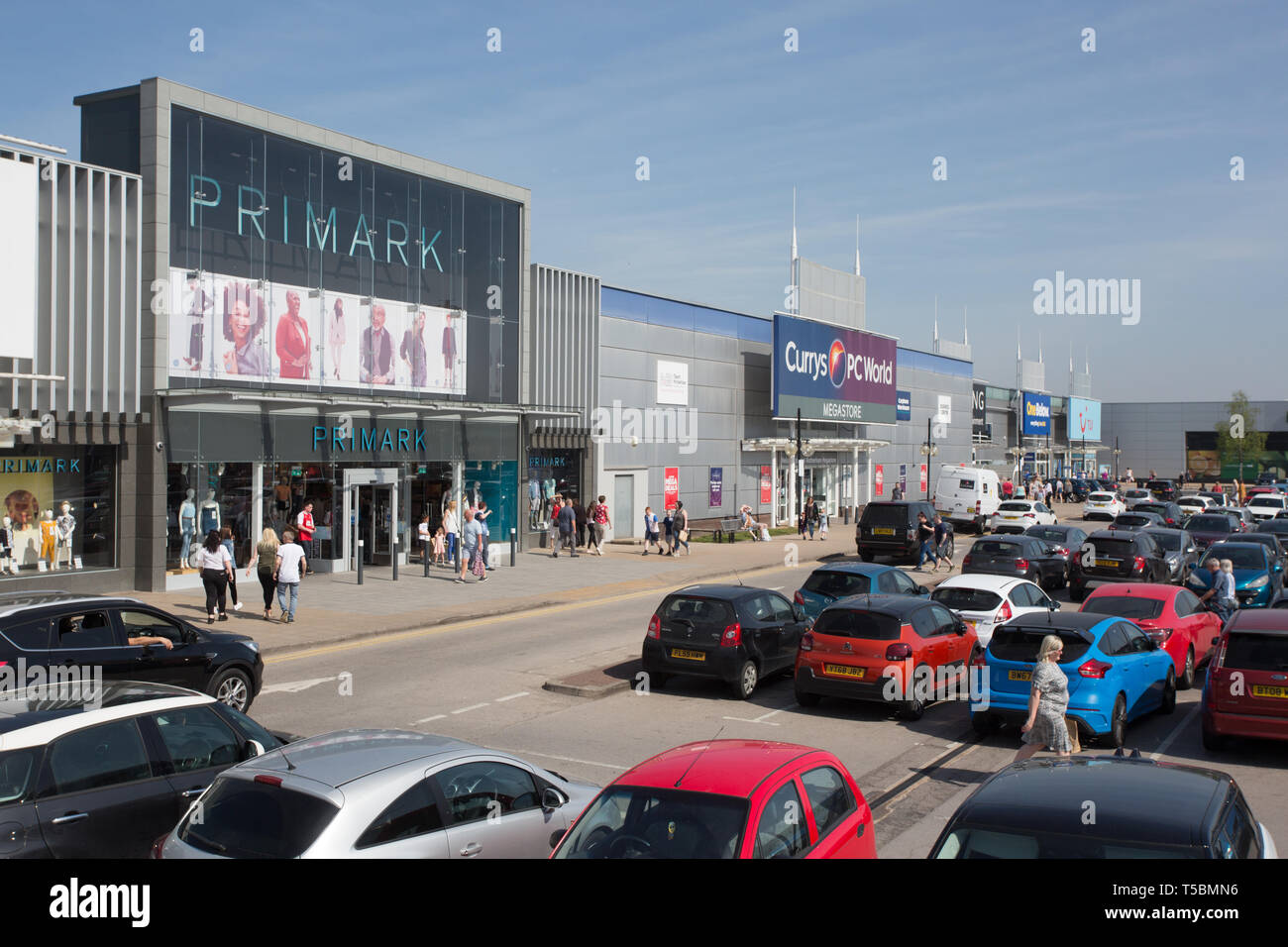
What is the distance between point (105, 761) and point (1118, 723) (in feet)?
33.3

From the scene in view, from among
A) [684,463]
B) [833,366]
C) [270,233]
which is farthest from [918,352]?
[270,233]

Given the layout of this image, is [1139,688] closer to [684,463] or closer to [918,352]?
[684,463]

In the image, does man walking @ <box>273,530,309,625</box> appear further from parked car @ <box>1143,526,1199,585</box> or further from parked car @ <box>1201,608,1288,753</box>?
parked car @ <box>1143,526,1199,585</box>

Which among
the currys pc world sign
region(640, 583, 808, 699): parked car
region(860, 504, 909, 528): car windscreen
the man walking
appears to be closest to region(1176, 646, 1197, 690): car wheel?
region(640, 583, 808, 699): parked car

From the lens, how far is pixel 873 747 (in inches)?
482

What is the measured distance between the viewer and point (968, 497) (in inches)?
1705

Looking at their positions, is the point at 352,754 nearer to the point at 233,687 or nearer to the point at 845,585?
the point at 233,687

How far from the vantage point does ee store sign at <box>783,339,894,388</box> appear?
4434 cm

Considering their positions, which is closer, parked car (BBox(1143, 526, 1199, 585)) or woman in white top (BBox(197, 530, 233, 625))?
woman in white top (BBox(197, 530, 233, 625))

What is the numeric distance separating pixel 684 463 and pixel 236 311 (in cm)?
2015

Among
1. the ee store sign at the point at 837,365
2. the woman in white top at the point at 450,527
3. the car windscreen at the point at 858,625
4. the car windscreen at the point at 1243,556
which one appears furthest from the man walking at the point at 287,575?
the ee store sign at the point at 837,365

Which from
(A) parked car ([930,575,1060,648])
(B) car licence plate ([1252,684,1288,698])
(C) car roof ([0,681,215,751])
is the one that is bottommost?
(B) car licence plate ([1252,684,1288,698])

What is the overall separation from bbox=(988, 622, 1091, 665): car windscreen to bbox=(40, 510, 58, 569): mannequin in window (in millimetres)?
17530
